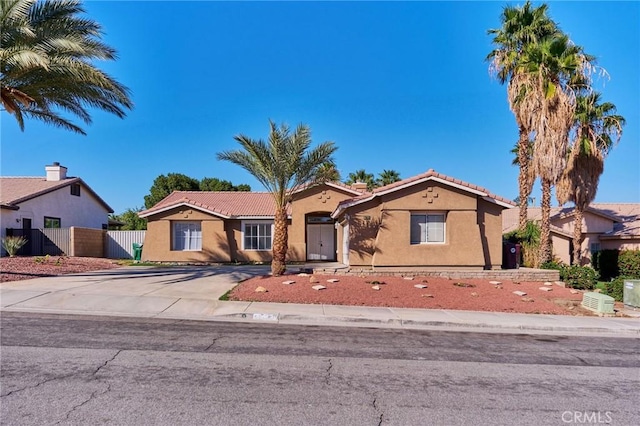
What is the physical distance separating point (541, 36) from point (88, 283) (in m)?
23.3

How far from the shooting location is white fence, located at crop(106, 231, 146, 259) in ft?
89.5

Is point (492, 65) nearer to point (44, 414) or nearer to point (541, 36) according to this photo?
point (541, 36)

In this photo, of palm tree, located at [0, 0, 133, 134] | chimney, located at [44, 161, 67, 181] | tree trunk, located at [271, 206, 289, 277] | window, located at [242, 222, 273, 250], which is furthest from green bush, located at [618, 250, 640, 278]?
chimney, located at [44, 161, 67, 181]

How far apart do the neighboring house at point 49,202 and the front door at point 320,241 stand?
17.6 meters

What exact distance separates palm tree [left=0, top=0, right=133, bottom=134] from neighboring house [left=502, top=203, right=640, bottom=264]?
2594cm

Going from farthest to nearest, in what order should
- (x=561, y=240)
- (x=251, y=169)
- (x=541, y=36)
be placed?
1. (x=561, y=240)
2. (x=541, y=36)
3. (x=251, y=169)

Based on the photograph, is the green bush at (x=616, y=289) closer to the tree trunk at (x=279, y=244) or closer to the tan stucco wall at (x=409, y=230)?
the tan stucco wall at (x=409, y=230)

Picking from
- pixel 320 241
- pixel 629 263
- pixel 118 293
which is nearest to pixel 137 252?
pixel 320 241

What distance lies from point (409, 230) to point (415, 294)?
375 cm

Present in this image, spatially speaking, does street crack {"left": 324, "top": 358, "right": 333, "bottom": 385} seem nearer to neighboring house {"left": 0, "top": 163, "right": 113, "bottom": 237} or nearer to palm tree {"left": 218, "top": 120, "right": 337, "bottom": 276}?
palm tree {"left": 218, "top": 120, "right": 337, "bottom": 276}

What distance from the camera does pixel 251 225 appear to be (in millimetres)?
24172

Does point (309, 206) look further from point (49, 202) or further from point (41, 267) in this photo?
point (49, 202)

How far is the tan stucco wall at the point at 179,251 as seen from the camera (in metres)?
23.1

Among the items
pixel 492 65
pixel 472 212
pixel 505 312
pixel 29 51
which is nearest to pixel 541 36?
pixel 492 65
